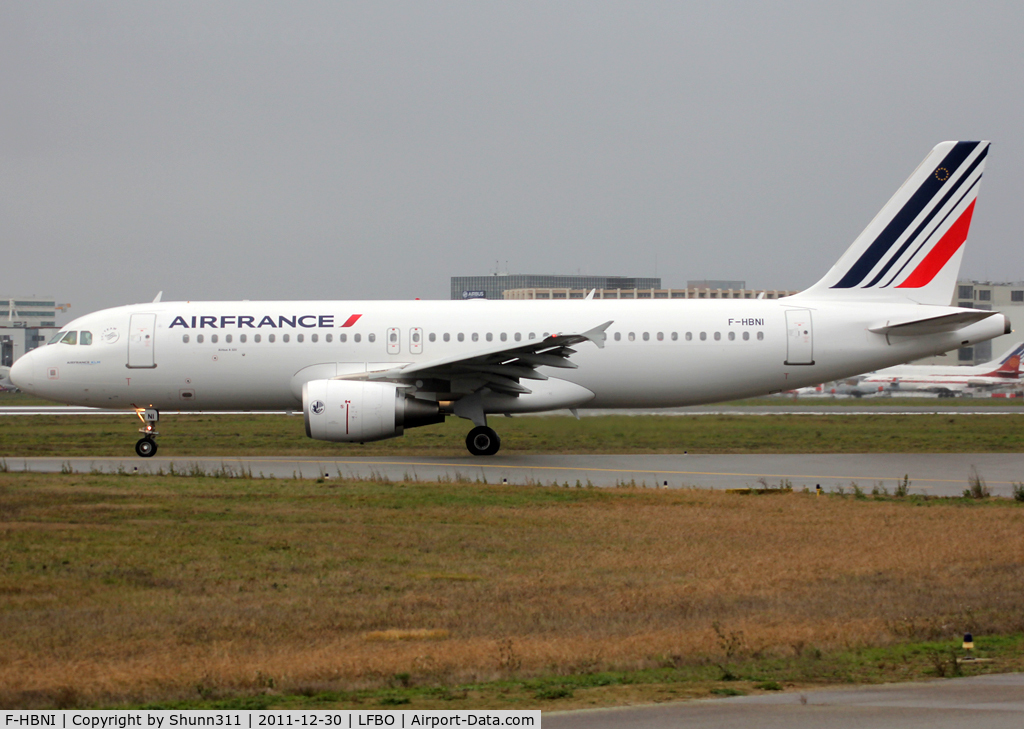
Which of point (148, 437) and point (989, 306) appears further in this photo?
point (989, 306)

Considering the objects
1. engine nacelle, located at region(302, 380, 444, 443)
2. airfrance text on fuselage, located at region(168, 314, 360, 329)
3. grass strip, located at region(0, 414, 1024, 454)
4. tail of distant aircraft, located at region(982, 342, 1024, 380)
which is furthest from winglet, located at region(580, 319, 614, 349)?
tail of distant aircraft, located at region(982, 342, 1024, 380)

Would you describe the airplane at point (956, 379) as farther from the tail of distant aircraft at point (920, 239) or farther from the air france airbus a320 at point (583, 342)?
the air france airbus a320 at point (583, 342)

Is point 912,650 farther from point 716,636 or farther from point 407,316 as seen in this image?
point 407,316

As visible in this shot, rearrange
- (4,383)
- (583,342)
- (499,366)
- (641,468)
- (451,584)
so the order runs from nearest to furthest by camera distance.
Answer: (451,584), (641,468), (499,366), (583,342), (4,383)

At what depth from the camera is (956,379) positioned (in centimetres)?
6469

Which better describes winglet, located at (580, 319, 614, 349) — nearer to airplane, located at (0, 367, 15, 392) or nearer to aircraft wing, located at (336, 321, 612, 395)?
aircraft wing, located at (336, 321, 612, 395)

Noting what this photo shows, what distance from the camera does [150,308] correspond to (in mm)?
24844

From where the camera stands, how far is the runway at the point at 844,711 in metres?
5.56

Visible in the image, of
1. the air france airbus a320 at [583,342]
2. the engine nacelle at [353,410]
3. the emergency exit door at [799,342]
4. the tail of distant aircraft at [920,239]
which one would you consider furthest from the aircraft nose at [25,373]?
the tail of distant aircraft at [920,239]

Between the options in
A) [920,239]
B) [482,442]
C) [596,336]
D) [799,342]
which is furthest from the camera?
[920,239]

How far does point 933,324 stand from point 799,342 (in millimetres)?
2894

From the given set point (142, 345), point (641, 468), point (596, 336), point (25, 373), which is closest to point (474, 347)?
point (596, 336)
